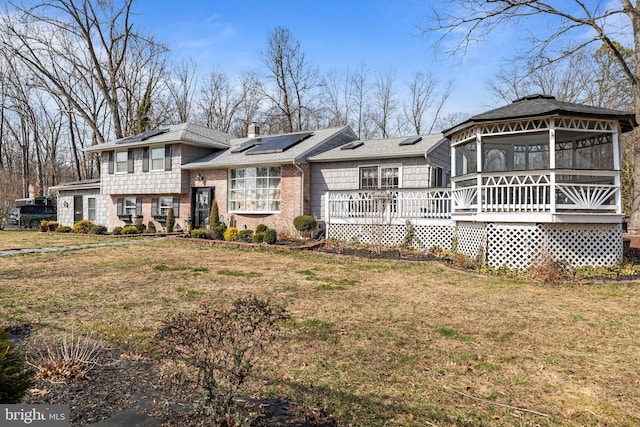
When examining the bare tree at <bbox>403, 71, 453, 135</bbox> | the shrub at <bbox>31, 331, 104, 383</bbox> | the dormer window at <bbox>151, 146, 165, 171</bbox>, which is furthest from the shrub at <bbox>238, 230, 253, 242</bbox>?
the bare tree at <bbox>403, 71, 453, 135</bbox>

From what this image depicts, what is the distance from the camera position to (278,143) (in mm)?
17797

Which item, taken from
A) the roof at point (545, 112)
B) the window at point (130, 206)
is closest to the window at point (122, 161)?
the window at point (130, 206)

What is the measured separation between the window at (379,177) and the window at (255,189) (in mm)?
3745

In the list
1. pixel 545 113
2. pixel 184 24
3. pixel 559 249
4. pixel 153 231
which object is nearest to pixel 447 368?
pixel 559 249

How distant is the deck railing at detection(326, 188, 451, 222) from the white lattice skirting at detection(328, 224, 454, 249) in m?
0.33

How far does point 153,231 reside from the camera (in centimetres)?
1898

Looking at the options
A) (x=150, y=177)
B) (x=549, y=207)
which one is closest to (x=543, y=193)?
(x=549, y=207)

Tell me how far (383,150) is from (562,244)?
25.2 feet

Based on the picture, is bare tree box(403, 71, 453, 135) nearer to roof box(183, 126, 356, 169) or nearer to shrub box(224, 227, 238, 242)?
roof box(183, 126, 356, 169)

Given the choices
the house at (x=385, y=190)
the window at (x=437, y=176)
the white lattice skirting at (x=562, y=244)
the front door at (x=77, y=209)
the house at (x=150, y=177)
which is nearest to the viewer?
the white lattice skirting at (x=562, y=244)

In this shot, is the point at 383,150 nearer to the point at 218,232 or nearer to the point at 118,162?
the point at 218,232

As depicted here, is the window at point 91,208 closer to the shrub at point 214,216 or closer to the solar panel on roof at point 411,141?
the shrub at point 214,216

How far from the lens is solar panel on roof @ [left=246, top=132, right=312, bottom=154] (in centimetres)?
1674

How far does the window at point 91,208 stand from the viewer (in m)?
22.0
